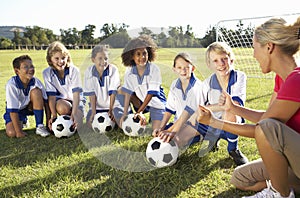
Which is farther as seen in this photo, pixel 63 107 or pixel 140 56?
pixel 63 107

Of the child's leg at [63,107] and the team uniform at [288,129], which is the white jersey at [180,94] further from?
the child's leg at [63,107]

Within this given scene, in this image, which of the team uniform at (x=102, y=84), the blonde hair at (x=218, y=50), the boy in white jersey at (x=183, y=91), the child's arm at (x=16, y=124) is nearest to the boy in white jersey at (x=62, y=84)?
the team uniform at (x=102, y=84)

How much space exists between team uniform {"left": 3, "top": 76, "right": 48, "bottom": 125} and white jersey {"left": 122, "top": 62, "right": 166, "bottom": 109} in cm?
133

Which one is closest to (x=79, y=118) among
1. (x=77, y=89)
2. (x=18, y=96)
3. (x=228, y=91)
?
(x=77, y=89)

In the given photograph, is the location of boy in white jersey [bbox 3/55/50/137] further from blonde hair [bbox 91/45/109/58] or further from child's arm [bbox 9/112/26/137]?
blonde hair [bbox 91/45/109/58]

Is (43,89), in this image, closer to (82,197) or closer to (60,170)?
(60,170)

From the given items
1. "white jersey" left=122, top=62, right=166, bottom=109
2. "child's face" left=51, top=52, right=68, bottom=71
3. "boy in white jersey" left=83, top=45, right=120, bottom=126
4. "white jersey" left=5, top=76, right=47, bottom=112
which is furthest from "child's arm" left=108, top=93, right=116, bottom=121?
"white jersey" left=5, top=76, right=47, bottom=112

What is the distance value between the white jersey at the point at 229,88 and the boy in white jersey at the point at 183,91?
9 centimetres

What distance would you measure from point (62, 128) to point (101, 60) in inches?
42.8

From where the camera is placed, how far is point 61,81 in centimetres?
466

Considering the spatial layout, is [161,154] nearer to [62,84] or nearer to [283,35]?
[283,35]

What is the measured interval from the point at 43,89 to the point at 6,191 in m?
2.13

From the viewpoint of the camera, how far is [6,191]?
2.79 meters

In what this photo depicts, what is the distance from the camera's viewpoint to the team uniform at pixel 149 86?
3904mm
